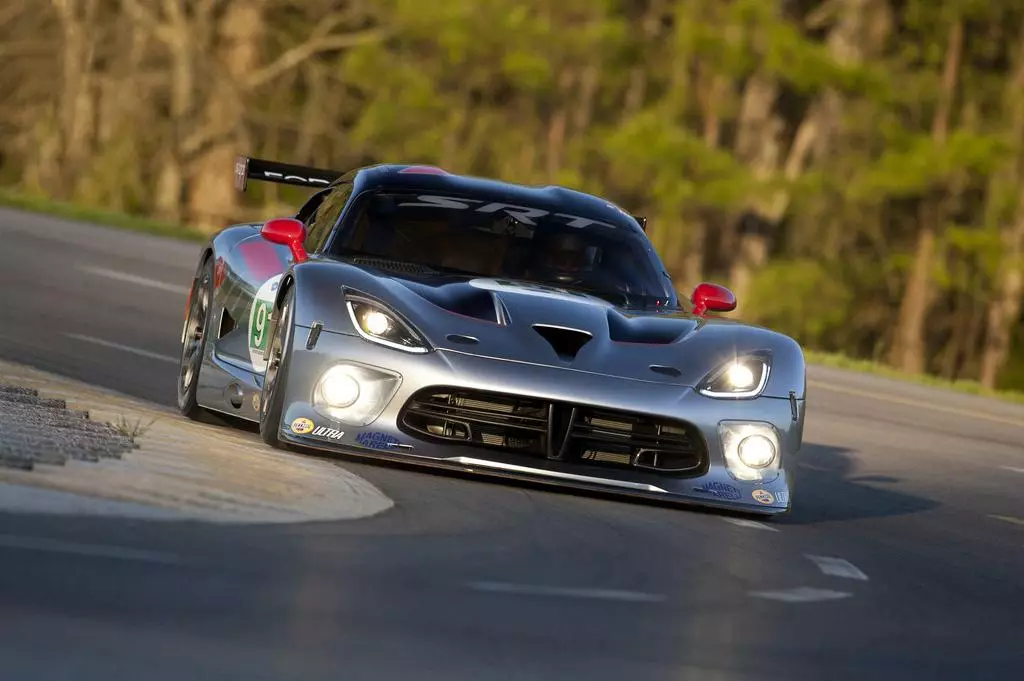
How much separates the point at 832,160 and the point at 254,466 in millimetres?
40180

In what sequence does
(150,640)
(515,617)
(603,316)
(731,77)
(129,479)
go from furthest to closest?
(731,77) < (603,316) < (129,479) < (515,617) < (150,640)

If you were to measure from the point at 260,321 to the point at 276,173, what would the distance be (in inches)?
85.3

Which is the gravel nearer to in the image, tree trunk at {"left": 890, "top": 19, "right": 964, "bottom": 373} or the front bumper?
the front bumper

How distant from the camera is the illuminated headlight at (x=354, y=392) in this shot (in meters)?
8.80

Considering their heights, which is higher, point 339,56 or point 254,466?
point 339,56

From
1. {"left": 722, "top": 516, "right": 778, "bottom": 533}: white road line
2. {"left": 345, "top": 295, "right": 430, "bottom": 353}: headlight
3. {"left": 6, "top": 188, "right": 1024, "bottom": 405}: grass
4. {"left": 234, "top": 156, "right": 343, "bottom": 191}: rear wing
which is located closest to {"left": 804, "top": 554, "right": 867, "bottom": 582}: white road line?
{"left": 722, "top": 516, "right": 778, "bottom": 533}: white road line

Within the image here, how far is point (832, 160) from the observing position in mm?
47625

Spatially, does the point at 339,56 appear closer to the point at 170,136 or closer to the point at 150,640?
the point at 170,136

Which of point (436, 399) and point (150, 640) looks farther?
point (436, 399)

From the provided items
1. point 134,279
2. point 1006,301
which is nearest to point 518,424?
point 134,279

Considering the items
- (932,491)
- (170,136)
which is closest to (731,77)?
(170,136)

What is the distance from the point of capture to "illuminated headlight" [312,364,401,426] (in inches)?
346

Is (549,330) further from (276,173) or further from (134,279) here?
(134,279)

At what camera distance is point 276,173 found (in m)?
12.0
